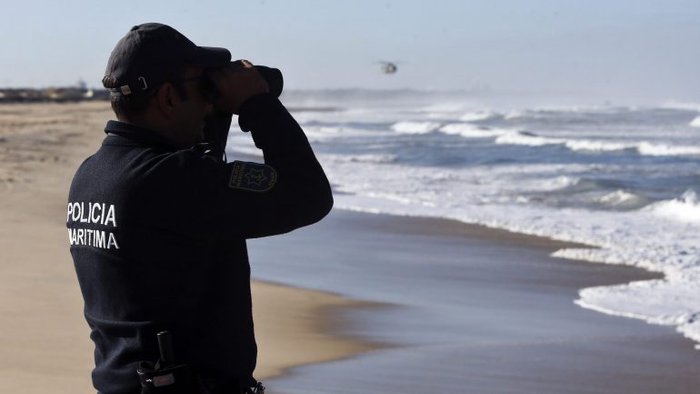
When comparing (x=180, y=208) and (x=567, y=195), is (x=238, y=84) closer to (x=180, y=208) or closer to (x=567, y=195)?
(x=180, y=208)

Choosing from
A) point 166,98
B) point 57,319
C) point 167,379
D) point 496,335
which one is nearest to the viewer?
point 167,379

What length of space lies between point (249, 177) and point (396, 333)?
5.82 meters

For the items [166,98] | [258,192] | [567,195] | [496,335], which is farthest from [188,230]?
[567,195]

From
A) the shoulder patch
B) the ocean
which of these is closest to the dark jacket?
the shoulder patch

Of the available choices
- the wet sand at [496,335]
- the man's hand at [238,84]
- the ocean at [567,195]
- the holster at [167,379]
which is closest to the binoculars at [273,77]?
the man's hand at [238,84]

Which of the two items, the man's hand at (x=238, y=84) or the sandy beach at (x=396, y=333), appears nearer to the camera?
the man's hand at (x=238, y=84)

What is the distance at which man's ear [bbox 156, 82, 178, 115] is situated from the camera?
2.46 meters

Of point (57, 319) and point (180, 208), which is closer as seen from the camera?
point (180, 208)

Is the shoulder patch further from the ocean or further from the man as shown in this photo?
the ocean

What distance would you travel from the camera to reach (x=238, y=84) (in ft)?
8.14

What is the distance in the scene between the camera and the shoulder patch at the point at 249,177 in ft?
7.82

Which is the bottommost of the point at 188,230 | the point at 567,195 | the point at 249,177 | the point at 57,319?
the point at 567,195

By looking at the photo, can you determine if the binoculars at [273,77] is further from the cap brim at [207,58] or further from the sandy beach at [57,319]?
the sandy beach at [57,319]

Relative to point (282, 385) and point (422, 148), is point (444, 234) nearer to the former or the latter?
point (282, 385)
